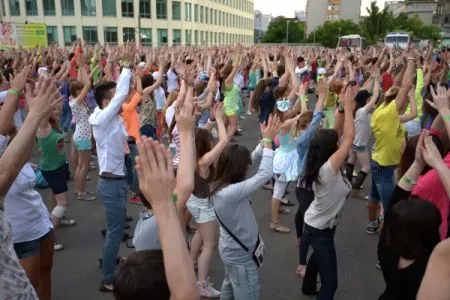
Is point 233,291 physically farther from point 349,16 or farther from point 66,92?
point 349,16

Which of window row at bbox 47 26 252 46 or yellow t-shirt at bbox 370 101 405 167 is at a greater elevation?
window row at bbox 47 26 252 46

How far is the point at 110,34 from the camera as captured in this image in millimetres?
52875

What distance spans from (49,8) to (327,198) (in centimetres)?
5644

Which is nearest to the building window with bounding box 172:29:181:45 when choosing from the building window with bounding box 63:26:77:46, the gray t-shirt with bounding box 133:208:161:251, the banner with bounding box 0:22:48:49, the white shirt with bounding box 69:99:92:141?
the building window with bounding box 63:26:77:46

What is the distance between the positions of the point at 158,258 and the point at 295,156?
13.6ft

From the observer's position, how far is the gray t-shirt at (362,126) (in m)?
6.18

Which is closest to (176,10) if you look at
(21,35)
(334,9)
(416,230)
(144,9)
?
(144,9)

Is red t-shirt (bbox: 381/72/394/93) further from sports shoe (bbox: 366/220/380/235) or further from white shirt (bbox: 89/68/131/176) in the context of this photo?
white shirt (bbox: 89/68/131/176)

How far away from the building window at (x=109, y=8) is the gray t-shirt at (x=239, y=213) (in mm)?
54283

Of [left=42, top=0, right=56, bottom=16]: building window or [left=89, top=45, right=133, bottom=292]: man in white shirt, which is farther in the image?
[left=42, top=0, right=56, bottom=16]: building window

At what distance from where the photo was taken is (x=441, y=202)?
285 centimetres

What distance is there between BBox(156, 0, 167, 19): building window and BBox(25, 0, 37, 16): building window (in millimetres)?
15564

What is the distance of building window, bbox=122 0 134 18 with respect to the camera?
175 ft

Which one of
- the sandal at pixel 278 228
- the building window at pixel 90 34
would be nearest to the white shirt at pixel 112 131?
the sandal at pixel 278 228
